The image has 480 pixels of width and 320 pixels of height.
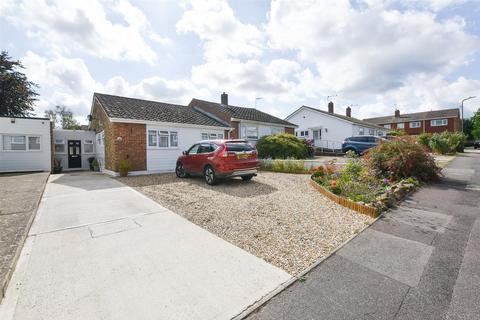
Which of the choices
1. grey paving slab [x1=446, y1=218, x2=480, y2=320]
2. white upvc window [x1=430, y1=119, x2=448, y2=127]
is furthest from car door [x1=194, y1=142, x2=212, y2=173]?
white upvc window [x1=430, y1=119, x2=448, y2=127]

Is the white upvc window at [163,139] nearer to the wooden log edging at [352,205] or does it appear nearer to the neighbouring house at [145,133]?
the neighbouring house at [145,133]

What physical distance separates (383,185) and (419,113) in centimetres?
5502

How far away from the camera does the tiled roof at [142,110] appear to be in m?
12.9

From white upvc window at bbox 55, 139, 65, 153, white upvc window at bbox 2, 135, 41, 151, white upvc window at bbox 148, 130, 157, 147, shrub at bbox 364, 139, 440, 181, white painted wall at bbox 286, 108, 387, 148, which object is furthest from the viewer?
white painted wall at bbox 286, 108, 387, 148

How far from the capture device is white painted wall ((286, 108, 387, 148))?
26.8 metres

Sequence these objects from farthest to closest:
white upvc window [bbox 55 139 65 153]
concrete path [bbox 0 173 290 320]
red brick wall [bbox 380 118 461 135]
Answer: red brick wall [bbox 380 118 461 135]
white upvc window [bbox 55 139 65 153]
concrete path [bbox 0 173 290 320]

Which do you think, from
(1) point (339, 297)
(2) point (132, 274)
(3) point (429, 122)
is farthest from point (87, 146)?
(3) point (429, 122)

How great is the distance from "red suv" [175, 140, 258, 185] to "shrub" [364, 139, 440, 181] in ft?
14.4

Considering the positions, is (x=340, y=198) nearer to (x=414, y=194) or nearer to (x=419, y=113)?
(x=414, y=194)

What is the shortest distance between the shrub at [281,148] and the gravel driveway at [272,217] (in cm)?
668

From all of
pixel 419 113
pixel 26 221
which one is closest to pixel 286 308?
pixel 26 221

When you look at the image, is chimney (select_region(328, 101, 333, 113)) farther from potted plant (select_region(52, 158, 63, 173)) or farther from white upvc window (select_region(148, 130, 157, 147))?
potted plant (select_region(52, 158, 63, 173))

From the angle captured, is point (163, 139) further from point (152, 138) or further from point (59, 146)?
point (59, 146)

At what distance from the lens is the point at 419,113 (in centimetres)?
4903
